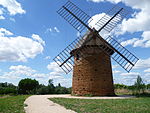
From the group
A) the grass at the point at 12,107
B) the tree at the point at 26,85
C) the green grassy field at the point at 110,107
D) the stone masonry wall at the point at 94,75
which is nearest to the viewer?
the green grassy field at the point at 110,107

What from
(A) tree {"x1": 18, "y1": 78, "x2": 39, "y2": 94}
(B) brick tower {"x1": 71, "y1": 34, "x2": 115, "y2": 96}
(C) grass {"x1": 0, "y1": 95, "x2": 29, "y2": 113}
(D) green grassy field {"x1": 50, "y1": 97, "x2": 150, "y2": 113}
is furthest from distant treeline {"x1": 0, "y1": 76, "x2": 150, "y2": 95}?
(C) grass {"x1": 0, "y1": 95, "x2": 29, "y2": 113}

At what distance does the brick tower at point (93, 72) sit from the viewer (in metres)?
15.4

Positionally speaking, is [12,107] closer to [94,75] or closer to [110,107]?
[110,107]

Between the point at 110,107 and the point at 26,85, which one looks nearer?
the point at 110,107

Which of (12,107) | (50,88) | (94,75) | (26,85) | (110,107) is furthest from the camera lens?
(26,85)

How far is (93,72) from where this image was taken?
15602mm

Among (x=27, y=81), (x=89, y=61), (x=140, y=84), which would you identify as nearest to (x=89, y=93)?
(x=89, y=61)

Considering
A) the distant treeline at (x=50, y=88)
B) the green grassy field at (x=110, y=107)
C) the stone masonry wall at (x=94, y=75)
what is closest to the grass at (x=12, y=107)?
the green grassy field at (x=110, y=107)

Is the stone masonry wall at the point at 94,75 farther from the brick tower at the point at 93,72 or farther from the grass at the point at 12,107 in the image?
the grass at the point at 12,107

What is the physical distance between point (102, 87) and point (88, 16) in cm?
661

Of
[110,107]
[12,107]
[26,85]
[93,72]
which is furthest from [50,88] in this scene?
[110,107]

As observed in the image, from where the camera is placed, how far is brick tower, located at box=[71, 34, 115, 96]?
15.4 m

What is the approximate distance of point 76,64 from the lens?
55.0ft

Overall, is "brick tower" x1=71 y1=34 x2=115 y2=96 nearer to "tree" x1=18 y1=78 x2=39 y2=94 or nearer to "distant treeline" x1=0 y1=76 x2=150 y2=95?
"distant treeline" x1=0 y1=76 x2=150 y2=95
